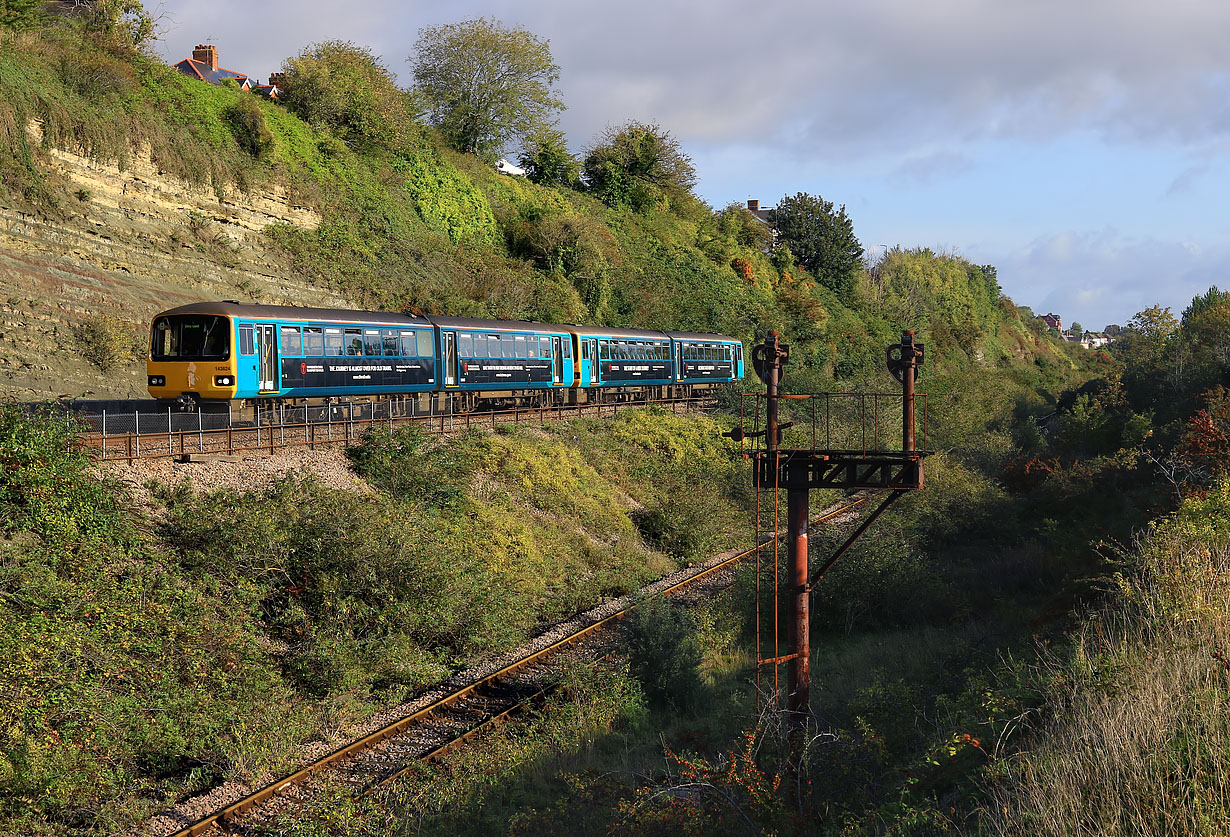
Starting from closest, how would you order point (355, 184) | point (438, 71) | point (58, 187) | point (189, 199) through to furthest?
point (58, 187) < point (189, 199) < point (355, 184) < point (438, 71)

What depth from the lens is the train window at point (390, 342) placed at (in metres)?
24.9

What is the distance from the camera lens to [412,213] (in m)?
43.1

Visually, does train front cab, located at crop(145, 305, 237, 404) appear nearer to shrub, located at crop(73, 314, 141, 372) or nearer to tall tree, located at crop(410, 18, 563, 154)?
shrub, located at crop(73, 314, 141, 372)

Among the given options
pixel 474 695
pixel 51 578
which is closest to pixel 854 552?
pixel 474 695

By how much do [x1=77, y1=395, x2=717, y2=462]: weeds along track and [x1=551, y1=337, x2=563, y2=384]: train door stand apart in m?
4.89

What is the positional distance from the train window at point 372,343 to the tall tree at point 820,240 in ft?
172

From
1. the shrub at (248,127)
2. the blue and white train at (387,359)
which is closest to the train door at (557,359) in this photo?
the blue and white train at (387,359)

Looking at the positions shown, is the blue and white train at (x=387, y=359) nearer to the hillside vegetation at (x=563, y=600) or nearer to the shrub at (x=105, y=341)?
the hillside vegetation at (x=563, y=600)

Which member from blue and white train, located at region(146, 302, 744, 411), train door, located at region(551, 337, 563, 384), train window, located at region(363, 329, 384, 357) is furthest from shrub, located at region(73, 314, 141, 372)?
train door, located at region(551, 337, 563, 384)

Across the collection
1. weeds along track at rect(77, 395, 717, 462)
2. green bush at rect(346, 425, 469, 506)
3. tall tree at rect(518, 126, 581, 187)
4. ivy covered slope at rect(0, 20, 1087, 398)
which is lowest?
green bush at rect(346, 425, 469, 506)

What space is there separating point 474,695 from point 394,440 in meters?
9.36

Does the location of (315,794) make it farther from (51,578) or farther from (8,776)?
(51,578)

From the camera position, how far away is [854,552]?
64.5 feet

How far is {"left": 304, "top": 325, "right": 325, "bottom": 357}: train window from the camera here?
2244 centimetres
